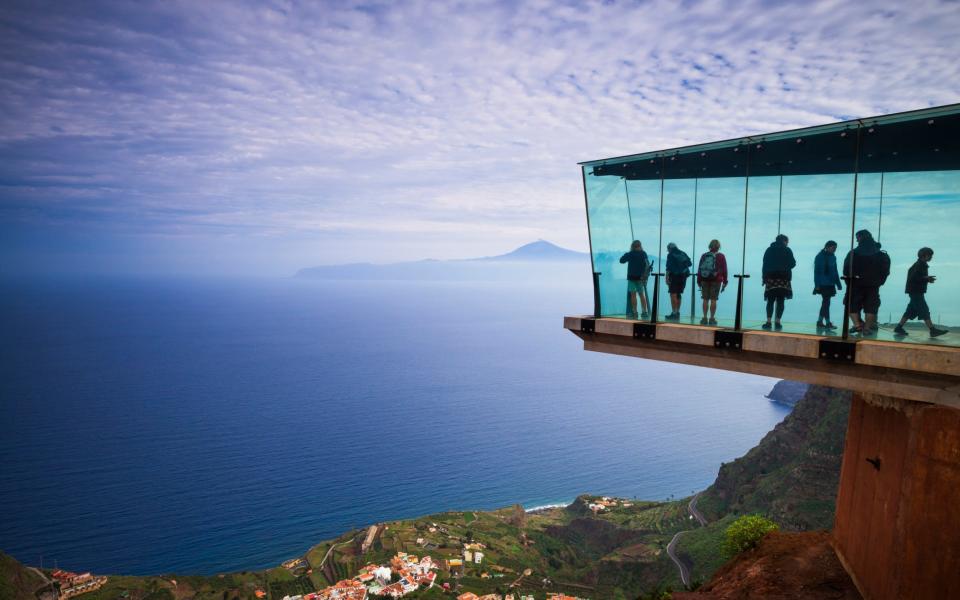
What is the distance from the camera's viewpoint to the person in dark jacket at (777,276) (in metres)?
10.7

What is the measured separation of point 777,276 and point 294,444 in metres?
98.1

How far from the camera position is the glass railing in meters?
8.93

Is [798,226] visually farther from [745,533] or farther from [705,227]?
[745,533]

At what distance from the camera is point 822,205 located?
1016cm

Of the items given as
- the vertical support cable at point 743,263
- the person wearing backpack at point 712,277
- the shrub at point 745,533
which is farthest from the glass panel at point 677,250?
the shrub at point 745,533

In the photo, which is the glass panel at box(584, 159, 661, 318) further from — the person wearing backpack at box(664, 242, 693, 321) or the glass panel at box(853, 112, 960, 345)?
the glass panel at box(853, 112, 960, 345)

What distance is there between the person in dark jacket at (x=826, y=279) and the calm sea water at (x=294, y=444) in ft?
219

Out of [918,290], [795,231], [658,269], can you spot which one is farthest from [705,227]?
[918,290]

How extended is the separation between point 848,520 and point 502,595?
46493 millimetres

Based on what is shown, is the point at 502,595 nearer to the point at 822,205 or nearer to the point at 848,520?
the point at 848,520

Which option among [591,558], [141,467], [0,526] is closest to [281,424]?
[141,467]

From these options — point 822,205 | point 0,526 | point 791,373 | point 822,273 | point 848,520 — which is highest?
point 822,205

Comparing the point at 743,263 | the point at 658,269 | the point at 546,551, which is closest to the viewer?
the point at 743,263

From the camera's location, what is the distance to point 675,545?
5625 cm
